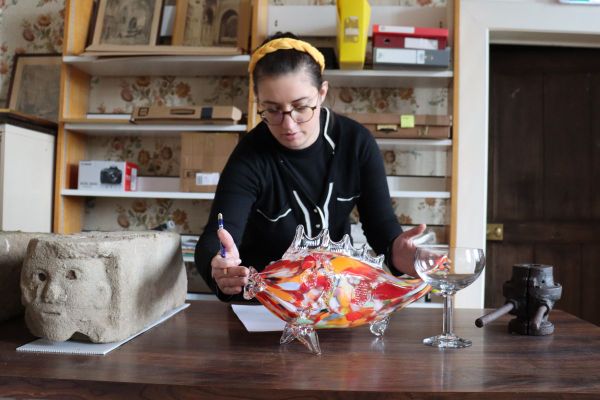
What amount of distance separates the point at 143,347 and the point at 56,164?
2057 mm

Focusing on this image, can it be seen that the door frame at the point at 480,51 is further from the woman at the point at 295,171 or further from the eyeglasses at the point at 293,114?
the eyeglasses at the point at 293,114

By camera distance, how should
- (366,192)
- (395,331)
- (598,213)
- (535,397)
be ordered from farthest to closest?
(598,213) < (366,192) < (395,331) < (535,397)

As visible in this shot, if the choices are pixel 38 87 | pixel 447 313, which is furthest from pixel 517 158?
pixel 38 87

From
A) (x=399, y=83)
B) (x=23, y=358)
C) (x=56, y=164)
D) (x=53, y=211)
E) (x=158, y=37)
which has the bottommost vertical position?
(x=23, y=358)

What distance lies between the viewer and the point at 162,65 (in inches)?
106

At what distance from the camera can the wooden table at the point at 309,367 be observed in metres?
0.69

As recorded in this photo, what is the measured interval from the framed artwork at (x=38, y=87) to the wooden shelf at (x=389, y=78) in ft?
5.14

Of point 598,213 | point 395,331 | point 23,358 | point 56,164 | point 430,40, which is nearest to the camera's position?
point 23,358

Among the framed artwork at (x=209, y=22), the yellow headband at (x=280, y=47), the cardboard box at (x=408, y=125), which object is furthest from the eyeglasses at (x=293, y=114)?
the framed artwork at (x=209, y=22)

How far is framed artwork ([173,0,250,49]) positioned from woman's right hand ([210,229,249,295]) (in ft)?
6.28

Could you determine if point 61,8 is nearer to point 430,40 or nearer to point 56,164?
point 56,164

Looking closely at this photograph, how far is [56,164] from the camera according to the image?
2648 millimetres

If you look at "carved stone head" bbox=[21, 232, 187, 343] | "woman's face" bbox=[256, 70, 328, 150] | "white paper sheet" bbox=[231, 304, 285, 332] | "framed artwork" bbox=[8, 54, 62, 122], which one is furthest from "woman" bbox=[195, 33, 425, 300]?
"framed artwork" bbox=[8, 54, 62, 122]

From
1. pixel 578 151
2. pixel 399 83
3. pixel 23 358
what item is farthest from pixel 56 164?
pixel 578 151
